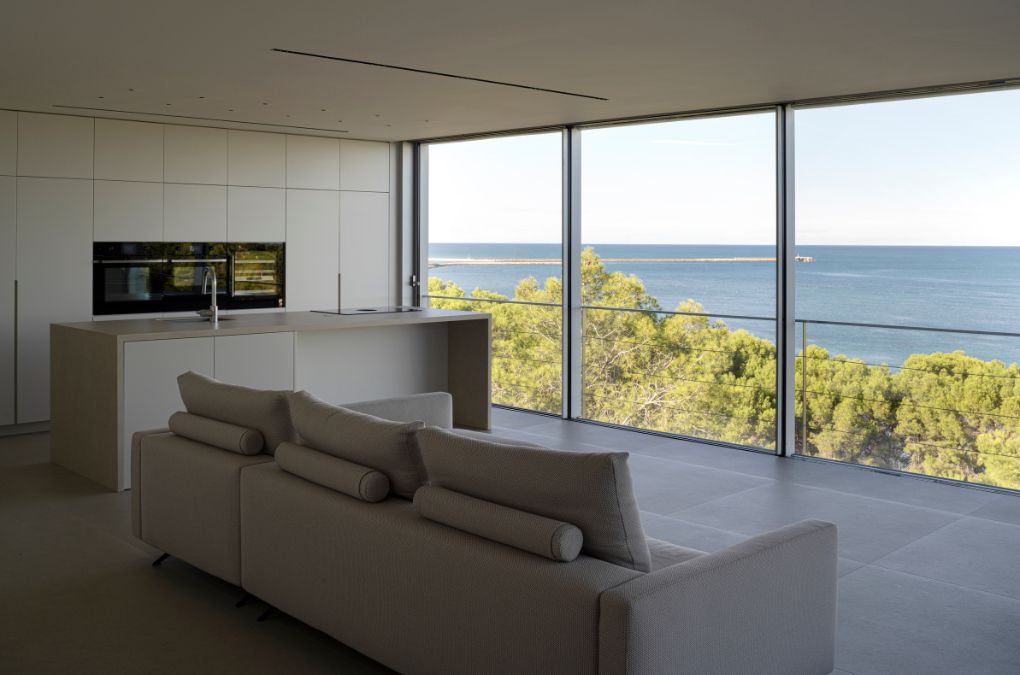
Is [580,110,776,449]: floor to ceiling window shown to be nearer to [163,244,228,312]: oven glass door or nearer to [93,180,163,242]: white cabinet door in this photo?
[163,244,228,312]: oven glass door

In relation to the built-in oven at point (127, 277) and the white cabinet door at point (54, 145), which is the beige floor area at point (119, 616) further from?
the white cabinet door at point (54, 145)

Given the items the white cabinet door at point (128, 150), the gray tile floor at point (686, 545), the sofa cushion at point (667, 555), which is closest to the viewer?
the sofa cushion at point (667, 555)

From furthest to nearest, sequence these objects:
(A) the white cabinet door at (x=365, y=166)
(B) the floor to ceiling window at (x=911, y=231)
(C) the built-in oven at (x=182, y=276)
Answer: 1. (B) the floor to ceiling window at (x=911, y=231)
2. (A) the white cabinet door at (x=365, y=166)
3. (C) the built-in oven at (x=182, y=276)

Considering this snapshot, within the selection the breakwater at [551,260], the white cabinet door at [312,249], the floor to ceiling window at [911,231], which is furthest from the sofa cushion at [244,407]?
the breakwater at [551,260]

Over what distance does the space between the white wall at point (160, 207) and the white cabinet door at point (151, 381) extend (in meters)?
2.06

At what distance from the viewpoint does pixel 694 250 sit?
2895cm

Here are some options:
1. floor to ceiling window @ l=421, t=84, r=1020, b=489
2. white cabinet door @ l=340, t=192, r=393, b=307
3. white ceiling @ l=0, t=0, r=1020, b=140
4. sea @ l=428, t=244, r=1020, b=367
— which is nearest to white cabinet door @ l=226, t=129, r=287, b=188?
white cabinet door @ l=340, t=192, r=393, b=307

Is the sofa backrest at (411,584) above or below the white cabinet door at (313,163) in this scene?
below

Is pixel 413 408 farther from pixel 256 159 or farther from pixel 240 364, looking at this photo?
pixel 256 159

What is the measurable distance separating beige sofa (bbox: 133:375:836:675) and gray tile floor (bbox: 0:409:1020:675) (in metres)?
0.30

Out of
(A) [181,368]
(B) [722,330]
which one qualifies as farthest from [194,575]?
(B) [722,330]

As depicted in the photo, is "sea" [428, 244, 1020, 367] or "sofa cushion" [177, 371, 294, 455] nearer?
"sofa cushion" [177, 371, 294, 455]

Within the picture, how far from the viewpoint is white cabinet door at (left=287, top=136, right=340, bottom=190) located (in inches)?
336

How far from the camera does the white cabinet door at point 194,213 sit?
780cm
